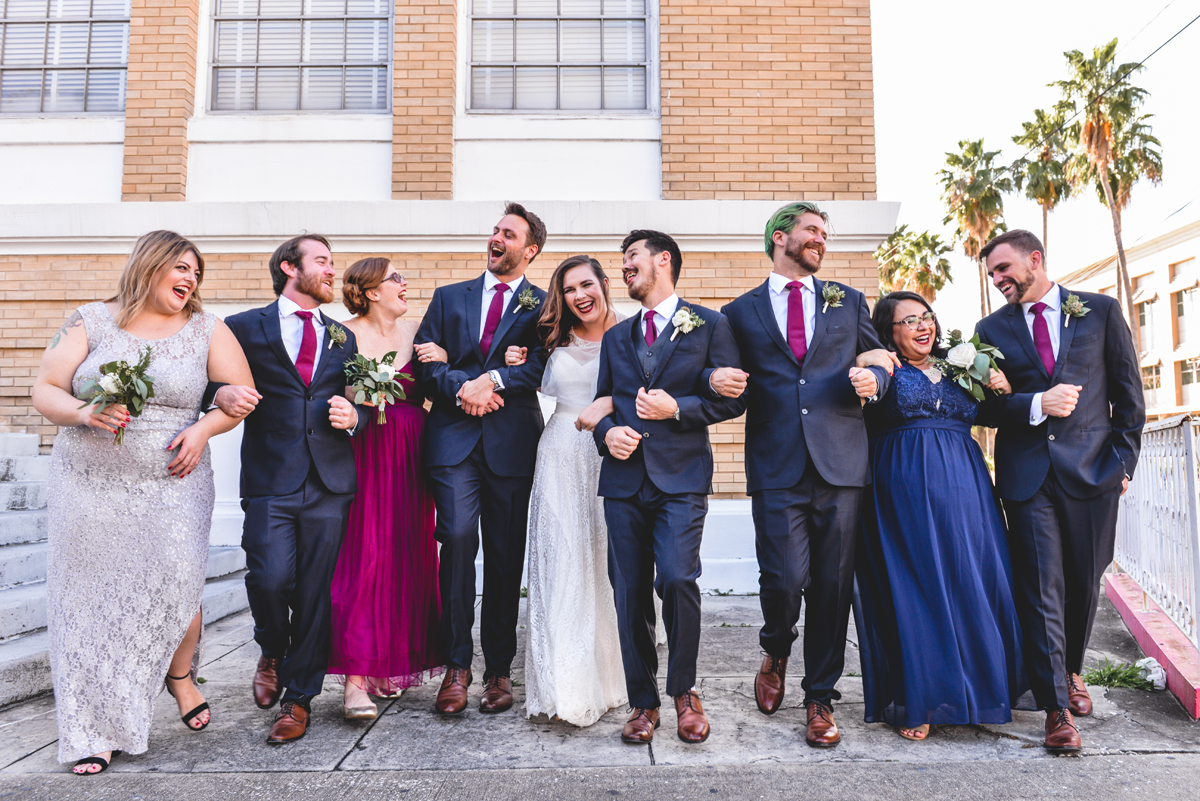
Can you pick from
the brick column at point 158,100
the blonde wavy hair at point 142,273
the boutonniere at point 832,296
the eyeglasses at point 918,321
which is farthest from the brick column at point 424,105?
the eyeglasses at point 918,321

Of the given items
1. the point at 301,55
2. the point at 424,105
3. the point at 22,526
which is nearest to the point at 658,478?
the point at 22,526

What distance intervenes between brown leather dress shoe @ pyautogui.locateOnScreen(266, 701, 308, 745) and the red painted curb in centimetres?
440

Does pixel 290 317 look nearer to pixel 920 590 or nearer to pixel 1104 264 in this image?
pixel 920 590

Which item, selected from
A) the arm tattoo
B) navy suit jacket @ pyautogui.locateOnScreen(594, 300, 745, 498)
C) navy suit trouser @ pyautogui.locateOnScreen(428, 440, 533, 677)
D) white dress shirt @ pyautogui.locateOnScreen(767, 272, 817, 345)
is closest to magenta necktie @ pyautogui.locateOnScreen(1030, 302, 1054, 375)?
white dress shirt @ pyautogui.locateOnScreen(767, 272, 817, 345)

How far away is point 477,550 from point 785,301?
7.00 feet

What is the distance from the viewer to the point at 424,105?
776 cm

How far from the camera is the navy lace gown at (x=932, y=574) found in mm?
3633

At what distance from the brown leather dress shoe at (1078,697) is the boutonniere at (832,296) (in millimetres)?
2255

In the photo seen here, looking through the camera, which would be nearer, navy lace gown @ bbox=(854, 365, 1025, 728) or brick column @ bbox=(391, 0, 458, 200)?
navy lace gown @ bbox=(854, 365, 1025, 728)

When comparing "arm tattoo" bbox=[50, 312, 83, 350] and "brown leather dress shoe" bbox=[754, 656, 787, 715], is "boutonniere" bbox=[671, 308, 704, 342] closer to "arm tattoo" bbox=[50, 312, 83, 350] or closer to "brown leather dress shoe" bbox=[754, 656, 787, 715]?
"brown leather dress shoe" bbox=[754, 656, 787, 715]

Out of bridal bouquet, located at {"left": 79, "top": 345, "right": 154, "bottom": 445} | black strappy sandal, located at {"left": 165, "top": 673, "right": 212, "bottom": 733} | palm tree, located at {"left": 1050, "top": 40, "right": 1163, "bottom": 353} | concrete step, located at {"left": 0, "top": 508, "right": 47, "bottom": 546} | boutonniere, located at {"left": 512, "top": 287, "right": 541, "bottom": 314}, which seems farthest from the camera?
palm tree, located at {"left": 1050, "top": 40, "right": 1163, "bottom": 353}

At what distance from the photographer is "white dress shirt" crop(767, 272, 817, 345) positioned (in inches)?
158

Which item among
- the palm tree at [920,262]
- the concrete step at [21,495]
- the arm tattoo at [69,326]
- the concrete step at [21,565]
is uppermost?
the palm tree at [920,262]

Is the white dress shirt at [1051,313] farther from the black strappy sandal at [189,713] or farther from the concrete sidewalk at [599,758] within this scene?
the black strappy sandal at [189,713]
